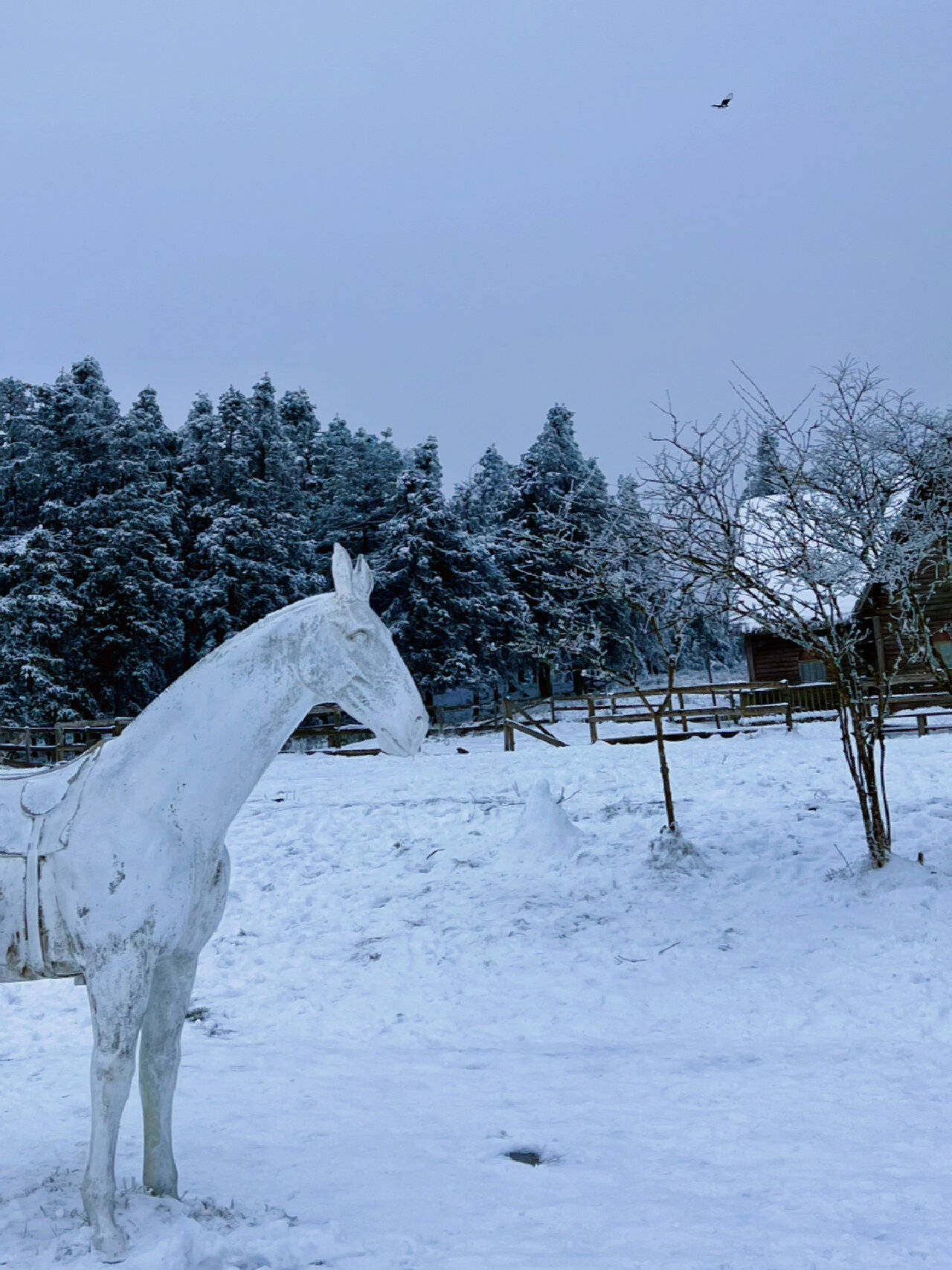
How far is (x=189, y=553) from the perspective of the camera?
104ft

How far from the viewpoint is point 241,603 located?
98.7ft

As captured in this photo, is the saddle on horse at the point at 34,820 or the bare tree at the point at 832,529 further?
the bare tree at the point at 832,529

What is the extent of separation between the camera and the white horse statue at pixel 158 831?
356 cm

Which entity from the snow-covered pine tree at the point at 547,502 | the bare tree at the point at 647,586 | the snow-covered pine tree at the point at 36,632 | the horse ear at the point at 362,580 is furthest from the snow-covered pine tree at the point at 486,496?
the horse ear at the point at 362,580

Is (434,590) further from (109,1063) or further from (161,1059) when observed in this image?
(109,1063)

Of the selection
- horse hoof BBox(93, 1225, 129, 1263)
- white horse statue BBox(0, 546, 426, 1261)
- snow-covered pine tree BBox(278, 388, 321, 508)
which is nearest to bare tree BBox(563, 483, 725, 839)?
white horse statue BBox(0, 546, 426, 1261)

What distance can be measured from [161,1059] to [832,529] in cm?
898

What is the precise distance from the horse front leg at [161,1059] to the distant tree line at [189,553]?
69.4ft

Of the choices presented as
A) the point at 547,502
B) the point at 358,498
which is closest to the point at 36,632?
the point at 358,498

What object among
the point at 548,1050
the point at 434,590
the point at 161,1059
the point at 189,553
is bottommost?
the point at 548,1050

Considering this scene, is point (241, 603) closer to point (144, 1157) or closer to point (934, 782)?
point (934, 782)

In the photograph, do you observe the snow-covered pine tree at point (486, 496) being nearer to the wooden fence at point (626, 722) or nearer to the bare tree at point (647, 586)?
the wooden fence at point (626, 722)

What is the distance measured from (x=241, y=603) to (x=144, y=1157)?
2705 centimetres

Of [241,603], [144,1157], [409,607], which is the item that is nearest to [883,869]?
[144,1157]
